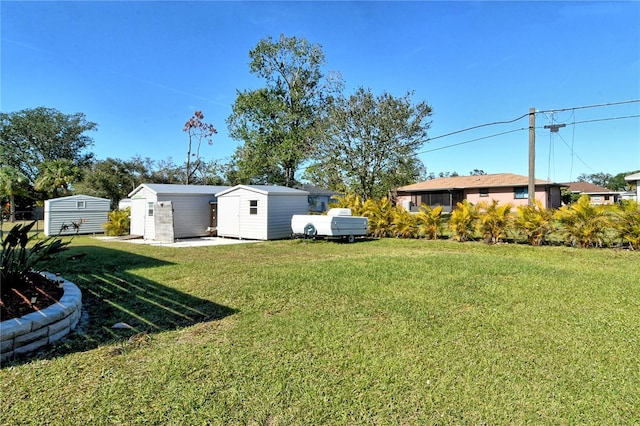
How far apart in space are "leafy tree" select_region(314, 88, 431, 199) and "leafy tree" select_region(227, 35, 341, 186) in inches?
196

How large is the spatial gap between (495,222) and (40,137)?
140 feet

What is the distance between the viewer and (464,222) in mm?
11438

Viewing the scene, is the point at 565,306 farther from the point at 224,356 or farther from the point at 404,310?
the point at 224,356

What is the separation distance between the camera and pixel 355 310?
4145mm

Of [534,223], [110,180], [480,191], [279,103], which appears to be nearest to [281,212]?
[534,223]

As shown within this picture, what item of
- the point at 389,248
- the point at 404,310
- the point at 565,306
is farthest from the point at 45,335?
the point at 389,248

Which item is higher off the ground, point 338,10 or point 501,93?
point 338,10

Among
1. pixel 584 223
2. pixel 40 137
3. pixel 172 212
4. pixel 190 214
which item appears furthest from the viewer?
pixel 40 137

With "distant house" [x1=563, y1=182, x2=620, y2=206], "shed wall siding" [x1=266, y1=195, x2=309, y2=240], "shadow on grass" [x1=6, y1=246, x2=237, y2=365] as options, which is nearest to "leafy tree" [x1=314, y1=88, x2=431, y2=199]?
"shed wall siding" [x1=266, y1=195, x2=309, y2=240]

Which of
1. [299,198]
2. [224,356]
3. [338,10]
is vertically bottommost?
[224,356]

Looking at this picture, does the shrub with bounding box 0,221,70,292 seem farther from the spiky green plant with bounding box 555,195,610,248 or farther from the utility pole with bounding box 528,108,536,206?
the utility pole with bounding box 528,108,536,206

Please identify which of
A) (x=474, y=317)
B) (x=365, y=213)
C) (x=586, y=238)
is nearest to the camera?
(x=474, y=317)

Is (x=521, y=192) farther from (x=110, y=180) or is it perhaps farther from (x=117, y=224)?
(x=110, y=180)

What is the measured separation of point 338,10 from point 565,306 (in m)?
11.3
